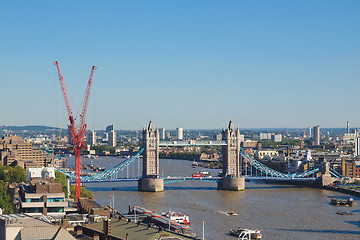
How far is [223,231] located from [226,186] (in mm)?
34590

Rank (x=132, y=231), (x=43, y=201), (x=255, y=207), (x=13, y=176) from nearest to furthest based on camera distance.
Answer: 1. (x=132, y=231)
2. (x=43, y=201)
3. (x=255, y=207)
4. (x=13, y=176)

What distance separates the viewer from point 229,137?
92625 mm

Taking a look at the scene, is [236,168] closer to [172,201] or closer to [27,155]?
[172,201]

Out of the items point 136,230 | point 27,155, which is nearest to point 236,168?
point 27,155

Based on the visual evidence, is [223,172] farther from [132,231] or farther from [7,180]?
[132,231]

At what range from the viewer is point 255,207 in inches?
2611

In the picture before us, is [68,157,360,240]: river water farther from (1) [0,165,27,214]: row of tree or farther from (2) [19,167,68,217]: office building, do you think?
(2) [19,167,68,217]: office building

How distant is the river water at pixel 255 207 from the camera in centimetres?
5166

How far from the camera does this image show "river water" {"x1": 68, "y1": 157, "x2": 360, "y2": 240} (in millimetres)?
51656

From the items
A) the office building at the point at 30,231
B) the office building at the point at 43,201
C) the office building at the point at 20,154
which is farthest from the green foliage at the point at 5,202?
the office building at the point at 20,154

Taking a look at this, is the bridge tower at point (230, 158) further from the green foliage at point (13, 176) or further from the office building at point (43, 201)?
the office building at point (43, 201)

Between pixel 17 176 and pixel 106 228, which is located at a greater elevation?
pixel 17 176

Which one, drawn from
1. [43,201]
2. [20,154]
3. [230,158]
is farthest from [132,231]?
[20,154]

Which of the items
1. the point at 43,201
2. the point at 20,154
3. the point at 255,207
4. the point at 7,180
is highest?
the point at 20,154
